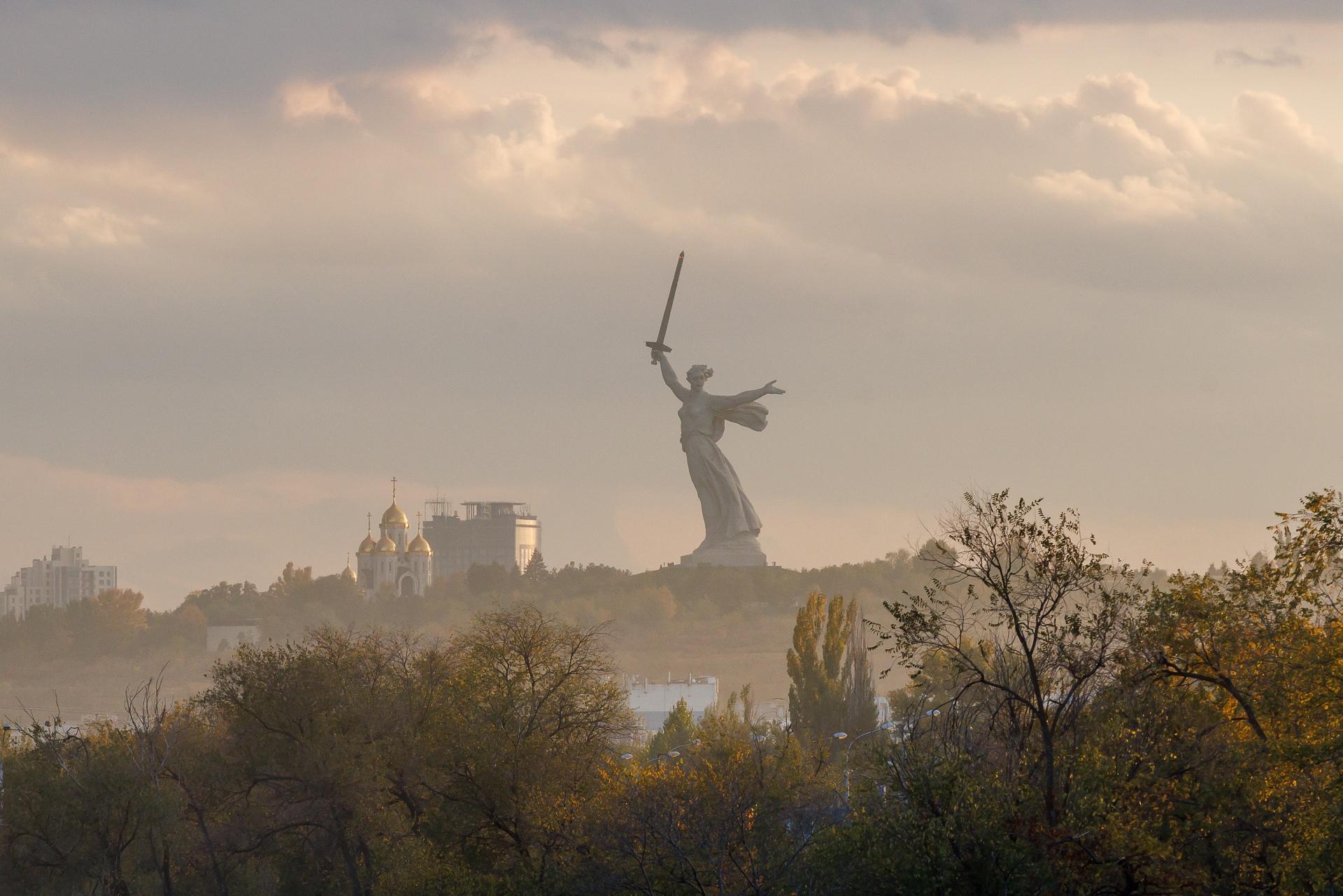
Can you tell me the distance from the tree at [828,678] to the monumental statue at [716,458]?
1164 inches

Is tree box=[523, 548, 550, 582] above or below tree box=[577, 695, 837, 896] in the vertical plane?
above

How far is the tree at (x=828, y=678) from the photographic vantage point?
79188mm

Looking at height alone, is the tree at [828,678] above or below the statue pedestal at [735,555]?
below

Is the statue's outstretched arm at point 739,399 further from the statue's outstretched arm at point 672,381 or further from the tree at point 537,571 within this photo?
the tree at point 537,571

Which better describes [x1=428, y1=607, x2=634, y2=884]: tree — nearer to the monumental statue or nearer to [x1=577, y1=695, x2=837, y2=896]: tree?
[x1=577, y1=695, x2=837, y2=896]: tree

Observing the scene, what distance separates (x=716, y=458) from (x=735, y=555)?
8.95m

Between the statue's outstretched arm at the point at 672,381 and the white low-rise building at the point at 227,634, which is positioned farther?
the white low-rise building at the point at 227,634

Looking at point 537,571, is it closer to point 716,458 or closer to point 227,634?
point 227,634

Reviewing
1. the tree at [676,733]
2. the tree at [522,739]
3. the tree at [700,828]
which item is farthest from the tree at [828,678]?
the tree at [700,828]

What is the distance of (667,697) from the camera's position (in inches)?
4692

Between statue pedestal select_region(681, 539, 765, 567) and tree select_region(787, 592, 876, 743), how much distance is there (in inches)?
1540

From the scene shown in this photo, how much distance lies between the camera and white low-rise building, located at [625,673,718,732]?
368ft

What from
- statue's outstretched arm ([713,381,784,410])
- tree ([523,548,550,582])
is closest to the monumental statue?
statue's outstretched arm ([713,381,784,410])

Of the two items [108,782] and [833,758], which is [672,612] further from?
[108,782]
